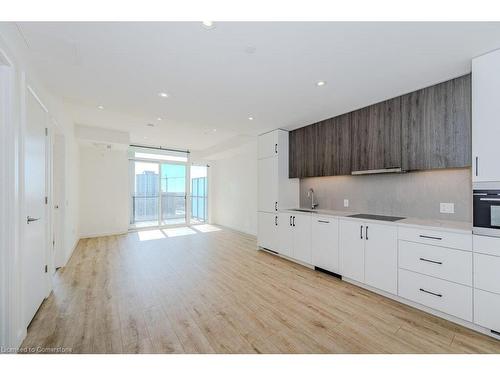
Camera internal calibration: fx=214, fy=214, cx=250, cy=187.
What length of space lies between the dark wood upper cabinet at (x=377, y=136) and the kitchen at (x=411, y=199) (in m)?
0.01

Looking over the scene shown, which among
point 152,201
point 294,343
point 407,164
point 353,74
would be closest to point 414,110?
point 407,164

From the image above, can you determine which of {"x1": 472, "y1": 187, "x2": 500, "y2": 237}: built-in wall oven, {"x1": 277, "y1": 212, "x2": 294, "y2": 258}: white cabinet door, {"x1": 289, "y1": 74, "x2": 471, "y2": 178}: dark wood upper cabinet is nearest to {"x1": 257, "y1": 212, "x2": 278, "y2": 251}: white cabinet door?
{"x1": 277, "y1": 212, "x2": 294, "y2": 258}: white cabinet door

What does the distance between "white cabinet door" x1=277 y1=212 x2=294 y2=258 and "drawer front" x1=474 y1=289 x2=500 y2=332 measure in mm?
2284

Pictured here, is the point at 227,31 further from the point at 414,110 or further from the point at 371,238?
the point at 371,238

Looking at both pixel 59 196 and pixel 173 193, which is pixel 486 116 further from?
pixel 173 193

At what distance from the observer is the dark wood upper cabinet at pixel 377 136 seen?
2.80 meters

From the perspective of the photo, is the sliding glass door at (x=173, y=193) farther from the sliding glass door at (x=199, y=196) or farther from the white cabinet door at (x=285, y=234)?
the white cabinet door at (x=285, y=234)

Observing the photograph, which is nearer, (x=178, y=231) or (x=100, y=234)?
(x=100, y=234)

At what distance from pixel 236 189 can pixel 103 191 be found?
12.1 feet

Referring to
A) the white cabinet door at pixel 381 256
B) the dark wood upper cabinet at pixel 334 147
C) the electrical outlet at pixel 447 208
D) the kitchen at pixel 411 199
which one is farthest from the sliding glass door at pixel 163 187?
the electrical outlet at pixel 447 208

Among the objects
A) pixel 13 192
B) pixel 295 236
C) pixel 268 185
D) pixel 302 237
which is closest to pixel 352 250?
pixel 302 237

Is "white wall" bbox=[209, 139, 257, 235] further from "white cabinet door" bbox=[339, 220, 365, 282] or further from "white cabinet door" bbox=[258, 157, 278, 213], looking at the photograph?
"white cabinet door" bbox=[339, 220, 365, 282]

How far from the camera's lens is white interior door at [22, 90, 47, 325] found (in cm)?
197

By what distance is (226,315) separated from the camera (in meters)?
2.18
